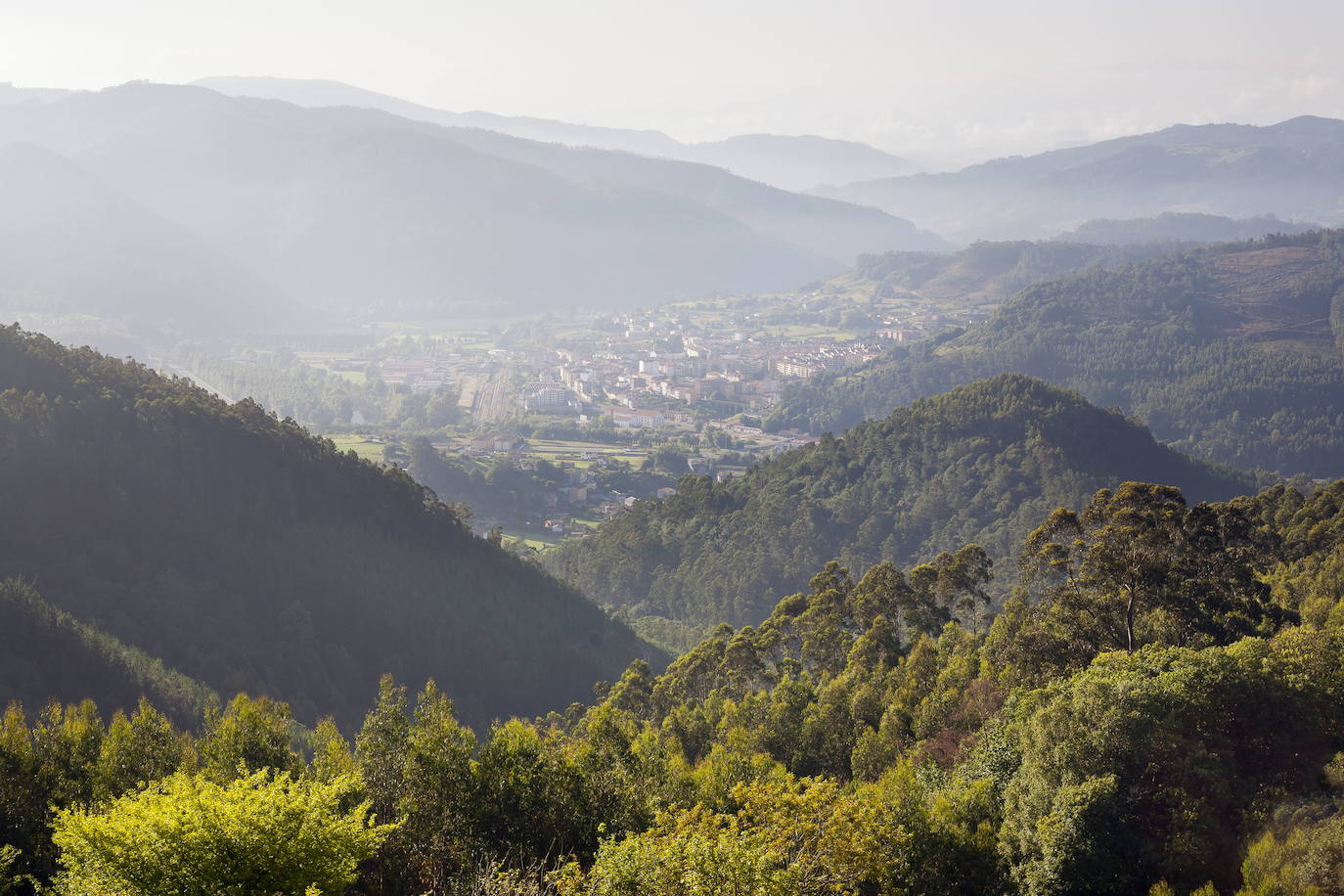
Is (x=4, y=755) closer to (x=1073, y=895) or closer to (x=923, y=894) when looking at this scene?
(x=923, y=894)

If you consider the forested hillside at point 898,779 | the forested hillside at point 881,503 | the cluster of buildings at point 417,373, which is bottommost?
the forested hillside at point 881,503

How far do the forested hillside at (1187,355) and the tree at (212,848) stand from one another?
132248mm

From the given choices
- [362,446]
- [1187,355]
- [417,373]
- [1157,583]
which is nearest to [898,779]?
[1157,583]

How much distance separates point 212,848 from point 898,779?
13.4 metres

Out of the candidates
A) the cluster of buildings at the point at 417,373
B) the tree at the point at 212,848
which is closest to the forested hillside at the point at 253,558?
the tree at the point at 212,848

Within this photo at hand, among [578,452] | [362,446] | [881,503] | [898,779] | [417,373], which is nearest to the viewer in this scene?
[898,779]

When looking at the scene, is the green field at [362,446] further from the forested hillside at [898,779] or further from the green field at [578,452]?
the forested hillside at [898,779]

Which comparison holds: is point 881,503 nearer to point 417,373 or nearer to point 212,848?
point 212,848

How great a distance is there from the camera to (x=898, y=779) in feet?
66.2

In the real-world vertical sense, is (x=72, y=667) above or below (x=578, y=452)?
above

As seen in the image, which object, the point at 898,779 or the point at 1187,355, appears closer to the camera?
the point at 898,779

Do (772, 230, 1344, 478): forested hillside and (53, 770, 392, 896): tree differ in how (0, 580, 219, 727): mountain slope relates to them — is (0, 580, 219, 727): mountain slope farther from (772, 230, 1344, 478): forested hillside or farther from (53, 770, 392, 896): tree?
(772, 230, 1344, 478): forested hillside

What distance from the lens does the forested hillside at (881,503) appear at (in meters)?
79.0

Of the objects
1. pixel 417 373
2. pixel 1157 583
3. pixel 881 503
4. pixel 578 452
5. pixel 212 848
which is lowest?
pixel 881 503
